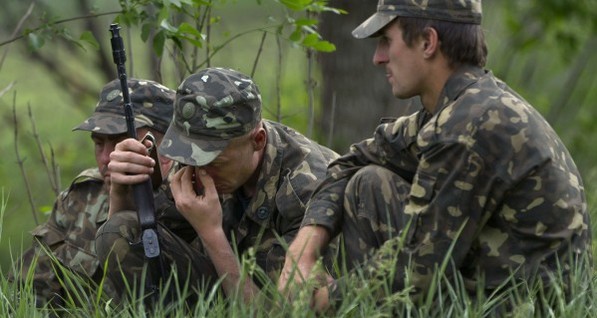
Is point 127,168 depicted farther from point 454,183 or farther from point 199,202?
point 454,183

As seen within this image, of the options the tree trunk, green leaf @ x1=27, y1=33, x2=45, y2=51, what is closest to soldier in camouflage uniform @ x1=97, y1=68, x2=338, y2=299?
green leaf @ x1=27, y1=33, x2=45, y2=51

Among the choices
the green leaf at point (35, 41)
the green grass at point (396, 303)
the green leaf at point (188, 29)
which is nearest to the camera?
the green grass at point (396, 303)

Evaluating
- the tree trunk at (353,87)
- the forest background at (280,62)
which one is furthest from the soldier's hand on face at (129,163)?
the tree trunk at (353,87)

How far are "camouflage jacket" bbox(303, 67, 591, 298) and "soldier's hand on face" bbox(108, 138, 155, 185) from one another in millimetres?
985

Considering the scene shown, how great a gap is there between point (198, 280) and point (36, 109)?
40.9 feet

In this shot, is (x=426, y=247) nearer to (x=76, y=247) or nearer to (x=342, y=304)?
(x=342, y=304)

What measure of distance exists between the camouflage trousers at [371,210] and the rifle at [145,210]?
69cm

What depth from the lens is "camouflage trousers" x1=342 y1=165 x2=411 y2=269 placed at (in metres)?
4.47

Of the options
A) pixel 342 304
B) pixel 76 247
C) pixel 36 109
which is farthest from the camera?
pixel 36 109

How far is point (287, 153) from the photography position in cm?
512

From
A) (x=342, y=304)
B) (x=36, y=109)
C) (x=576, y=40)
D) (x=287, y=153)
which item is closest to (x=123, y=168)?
(x=287, y=153)

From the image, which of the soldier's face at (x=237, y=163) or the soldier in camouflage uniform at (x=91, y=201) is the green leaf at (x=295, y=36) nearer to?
the soldier in camouflage uniform at (x=91, y=201)

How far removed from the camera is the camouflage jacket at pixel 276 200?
4980 mm

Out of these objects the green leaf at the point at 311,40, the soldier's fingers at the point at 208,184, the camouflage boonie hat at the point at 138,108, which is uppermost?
the green leaf at the point at 311,40
